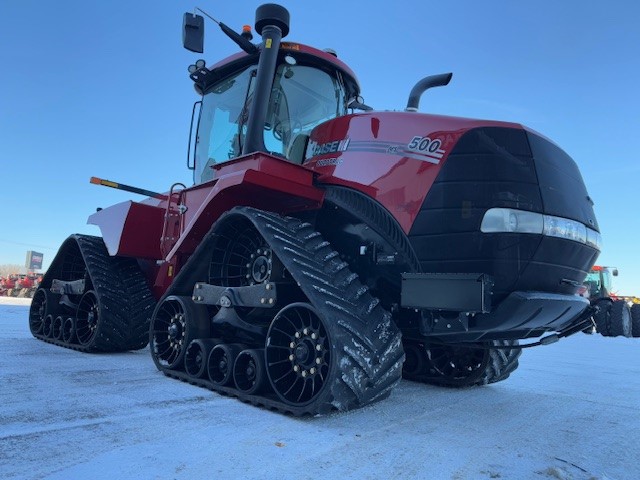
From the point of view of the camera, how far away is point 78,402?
9.91 ft

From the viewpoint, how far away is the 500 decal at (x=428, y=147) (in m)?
3.03

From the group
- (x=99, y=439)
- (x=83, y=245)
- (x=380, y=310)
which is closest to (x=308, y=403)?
(x=380, y=310)

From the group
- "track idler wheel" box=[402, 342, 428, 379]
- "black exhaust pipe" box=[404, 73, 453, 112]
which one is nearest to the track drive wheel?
"track idler wheel" box=[402, 342, 428, 379]

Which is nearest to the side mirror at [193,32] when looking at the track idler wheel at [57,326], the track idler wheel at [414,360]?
the track idler wheel at [414,360]

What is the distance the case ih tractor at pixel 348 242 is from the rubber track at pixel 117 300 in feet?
3.87

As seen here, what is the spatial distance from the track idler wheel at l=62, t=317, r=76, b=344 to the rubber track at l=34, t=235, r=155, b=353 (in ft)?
0.26

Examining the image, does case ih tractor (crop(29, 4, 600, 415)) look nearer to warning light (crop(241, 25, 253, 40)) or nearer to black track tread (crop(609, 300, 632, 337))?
warning light (crop(241, 25, 253, 40))

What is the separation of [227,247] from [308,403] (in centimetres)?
173

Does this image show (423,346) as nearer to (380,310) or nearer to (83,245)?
(380,310)

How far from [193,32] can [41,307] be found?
16.5ft

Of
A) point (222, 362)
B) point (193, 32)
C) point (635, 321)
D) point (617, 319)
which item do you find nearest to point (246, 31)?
point (193, 32)

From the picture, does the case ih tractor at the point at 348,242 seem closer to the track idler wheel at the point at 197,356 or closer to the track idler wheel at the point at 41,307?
the track idler wheel at the point at 197,356

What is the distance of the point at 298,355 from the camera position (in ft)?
9.96

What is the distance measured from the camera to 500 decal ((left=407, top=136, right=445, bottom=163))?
3033 mm
